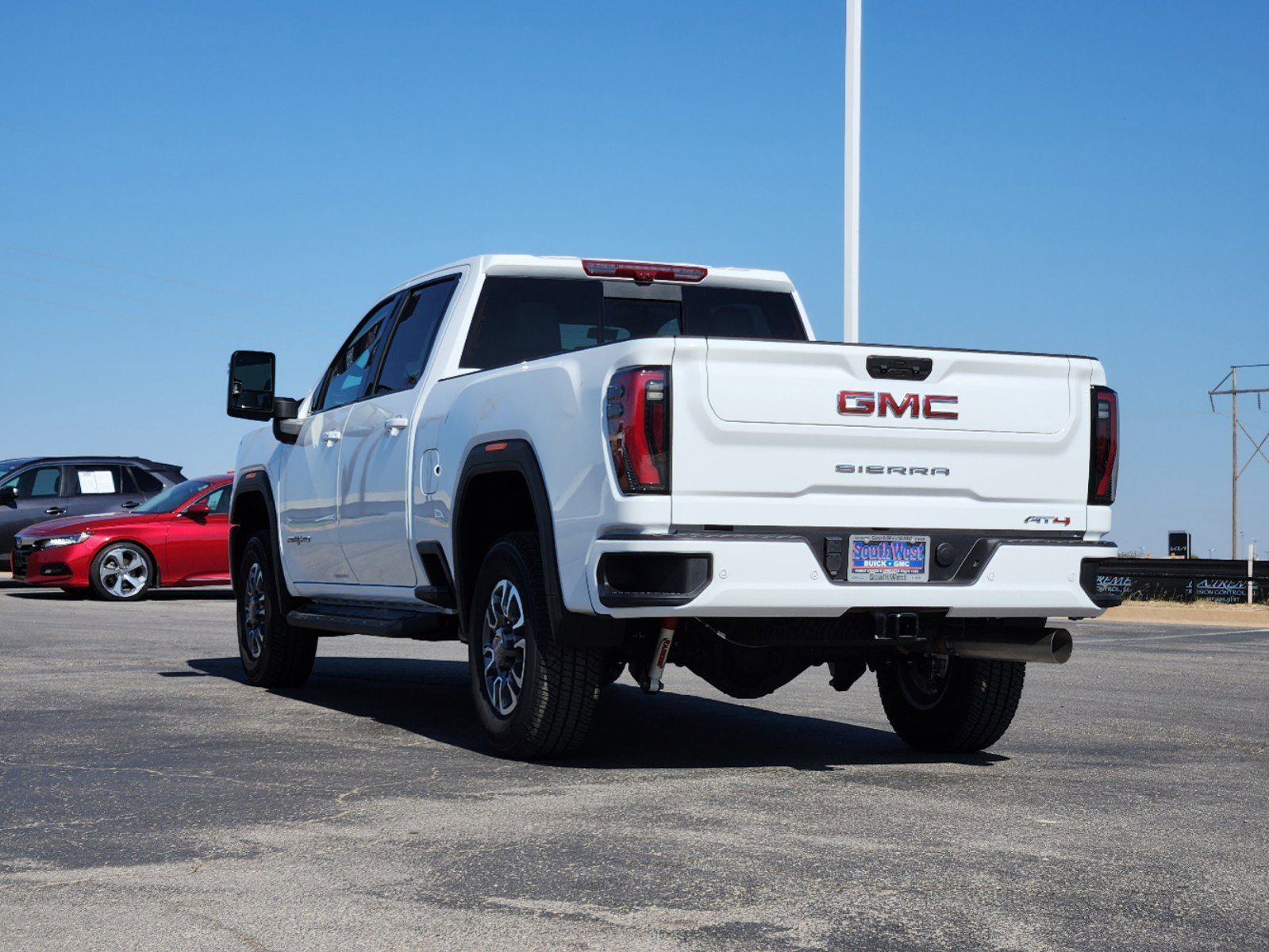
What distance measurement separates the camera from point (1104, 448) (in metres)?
6.75

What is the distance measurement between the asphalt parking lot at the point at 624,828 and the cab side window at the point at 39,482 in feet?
50.4

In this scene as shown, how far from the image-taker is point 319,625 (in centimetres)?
870

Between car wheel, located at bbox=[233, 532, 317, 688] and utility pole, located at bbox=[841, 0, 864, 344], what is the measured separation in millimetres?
6165

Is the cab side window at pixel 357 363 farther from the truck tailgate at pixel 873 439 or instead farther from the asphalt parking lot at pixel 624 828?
the truck tailgate at pixel 873 439

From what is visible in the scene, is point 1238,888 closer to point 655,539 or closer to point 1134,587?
point 655,539

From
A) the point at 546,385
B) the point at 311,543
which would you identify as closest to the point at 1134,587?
the point at 311,543

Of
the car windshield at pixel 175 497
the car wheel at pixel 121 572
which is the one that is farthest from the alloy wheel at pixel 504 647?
the car windshield at pixel 175 497

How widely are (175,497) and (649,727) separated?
14.2 m

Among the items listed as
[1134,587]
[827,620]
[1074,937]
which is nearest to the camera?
[1074,937]

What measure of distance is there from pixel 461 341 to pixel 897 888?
4.21 meters

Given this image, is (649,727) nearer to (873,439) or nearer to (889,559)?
(889,559)

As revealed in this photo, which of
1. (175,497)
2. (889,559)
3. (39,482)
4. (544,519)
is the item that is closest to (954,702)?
(889,559)

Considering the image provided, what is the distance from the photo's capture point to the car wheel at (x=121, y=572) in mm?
20297

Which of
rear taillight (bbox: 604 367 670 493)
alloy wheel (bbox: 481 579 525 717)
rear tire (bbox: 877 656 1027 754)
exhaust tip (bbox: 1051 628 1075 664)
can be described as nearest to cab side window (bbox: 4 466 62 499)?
alloy wheel (bbox: 481 579 525 717)
